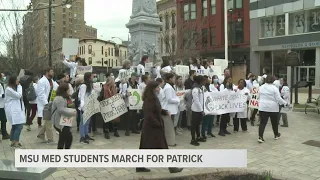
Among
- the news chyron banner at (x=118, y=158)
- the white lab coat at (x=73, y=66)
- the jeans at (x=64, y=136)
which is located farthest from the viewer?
the white lab coat at (x=73, y=66)

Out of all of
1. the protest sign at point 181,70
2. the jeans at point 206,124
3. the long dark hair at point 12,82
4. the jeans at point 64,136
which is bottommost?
the jeans at point 206,124

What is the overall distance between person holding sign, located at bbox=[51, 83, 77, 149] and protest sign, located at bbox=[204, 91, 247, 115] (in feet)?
13.6

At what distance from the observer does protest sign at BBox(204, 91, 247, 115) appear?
9773mm

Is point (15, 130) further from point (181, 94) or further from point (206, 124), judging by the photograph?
point (206, 124)

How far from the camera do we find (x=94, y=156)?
4.48 metres

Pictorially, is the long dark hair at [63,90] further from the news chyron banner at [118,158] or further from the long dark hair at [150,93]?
the news chyron banner at [118,158]

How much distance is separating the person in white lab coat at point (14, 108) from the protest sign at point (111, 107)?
2.21 metres

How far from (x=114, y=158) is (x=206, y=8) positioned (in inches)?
1707

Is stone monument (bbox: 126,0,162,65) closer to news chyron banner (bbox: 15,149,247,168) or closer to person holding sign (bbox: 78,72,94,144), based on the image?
person holding sign (bbox: 78,72,94,144)

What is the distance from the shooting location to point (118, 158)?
4520 millimetres

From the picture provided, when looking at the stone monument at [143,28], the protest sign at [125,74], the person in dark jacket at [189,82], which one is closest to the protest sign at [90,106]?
the protest sign at [125,74]

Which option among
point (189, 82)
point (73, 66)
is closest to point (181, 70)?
point (189, 82)

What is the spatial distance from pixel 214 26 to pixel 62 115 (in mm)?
39666

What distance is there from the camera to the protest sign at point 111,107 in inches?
378
